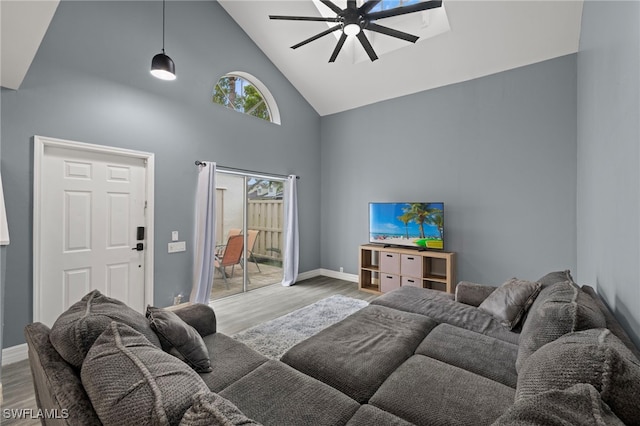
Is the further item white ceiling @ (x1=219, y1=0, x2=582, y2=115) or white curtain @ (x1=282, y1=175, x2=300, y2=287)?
white curtain @ (x1=282, y1=175, x2=300, y2=287)

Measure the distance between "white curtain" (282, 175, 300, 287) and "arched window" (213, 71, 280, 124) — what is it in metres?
1.25

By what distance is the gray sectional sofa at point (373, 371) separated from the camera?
76cm

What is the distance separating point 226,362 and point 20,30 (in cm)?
260

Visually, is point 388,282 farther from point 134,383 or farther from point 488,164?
point 134,383

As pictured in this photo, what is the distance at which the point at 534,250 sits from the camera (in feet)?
12.4

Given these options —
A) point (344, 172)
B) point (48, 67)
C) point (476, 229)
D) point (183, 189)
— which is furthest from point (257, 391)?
point (344, 172)

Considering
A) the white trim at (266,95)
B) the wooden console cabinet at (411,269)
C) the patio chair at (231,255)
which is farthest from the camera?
→ the white trim at (266,95)

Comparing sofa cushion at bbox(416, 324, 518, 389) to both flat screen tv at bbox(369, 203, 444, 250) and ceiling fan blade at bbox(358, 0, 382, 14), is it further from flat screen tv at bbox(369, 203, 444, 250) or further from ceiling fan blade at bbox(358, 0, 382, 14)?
ceiling fan blade at bbox(358, 0, 382, 14)

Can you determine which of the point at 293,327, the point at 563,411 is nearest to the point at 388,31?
the point at 563,411

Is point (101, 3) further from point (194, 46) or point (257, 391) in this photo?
point (257, 391)

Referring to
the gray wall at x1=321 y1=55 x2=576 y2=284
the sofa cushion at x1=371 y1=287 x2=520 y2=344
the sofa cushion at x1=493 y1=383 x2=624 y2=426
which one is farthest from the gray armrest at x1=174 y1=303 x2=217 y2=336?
the gray wall at x1=321 y1=55 x2=576 y2=284

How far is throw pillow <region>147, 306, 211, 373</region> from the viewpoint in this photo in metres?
1.51

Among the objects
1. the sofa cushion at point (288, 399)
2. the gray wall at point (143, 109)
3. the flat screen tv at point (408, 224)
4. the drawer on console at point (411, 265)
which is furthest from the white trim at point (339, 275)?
the sofa cushion at point (288, 399)

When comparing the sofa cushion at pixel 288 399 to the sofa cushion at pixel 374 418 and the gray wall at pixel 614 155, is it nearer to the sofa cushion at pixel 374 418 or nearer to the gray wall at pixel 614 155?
the sofa cushion at pixel 374 418
